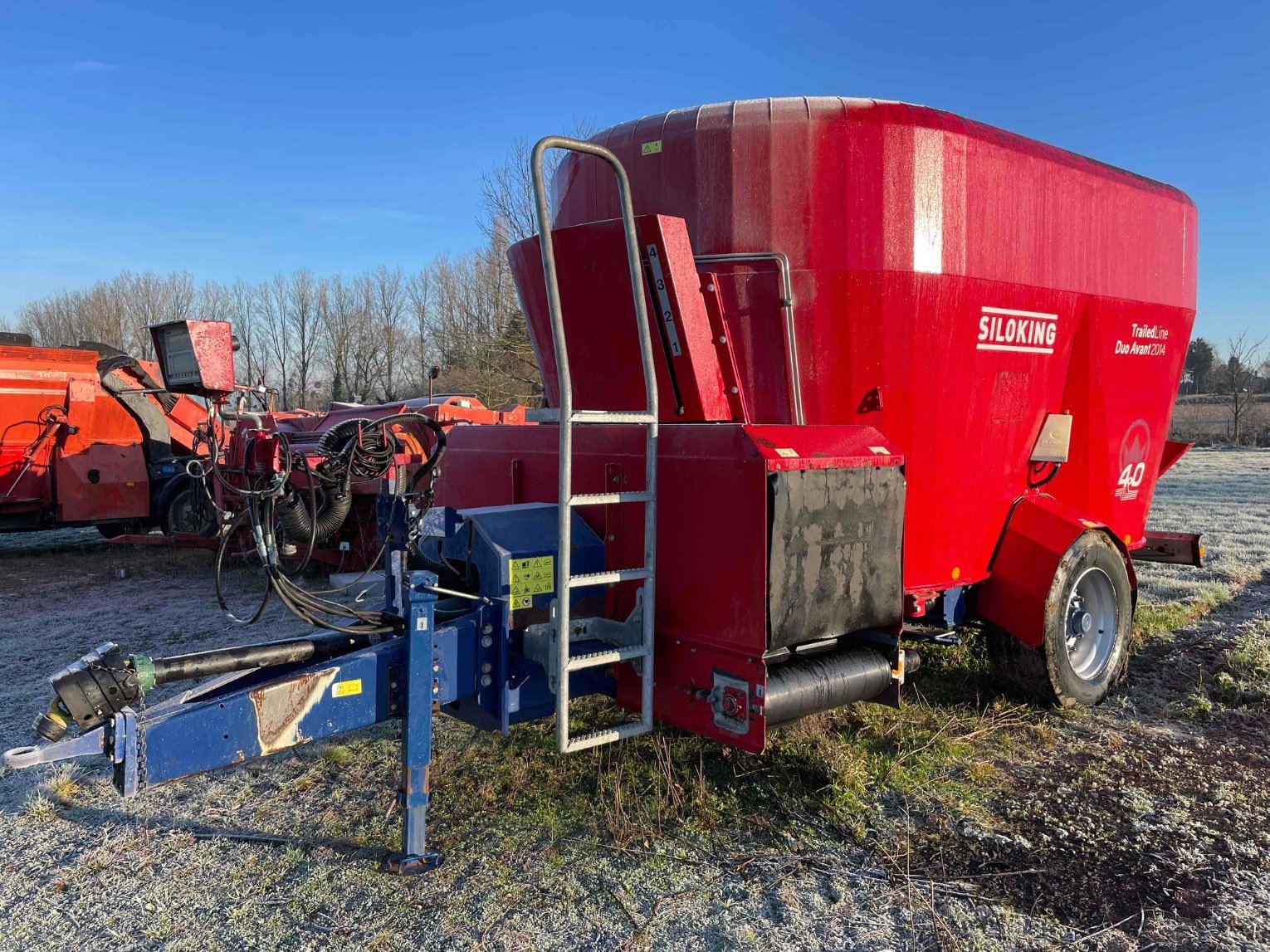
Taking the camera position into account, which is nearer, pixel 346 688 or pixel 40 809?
pixel 346 688

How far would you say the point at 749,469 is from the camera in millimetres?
3068

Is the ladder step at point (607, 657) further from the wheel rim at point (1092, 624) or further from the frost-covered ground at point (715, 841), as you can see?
the wheel rim at point (1092, 624)

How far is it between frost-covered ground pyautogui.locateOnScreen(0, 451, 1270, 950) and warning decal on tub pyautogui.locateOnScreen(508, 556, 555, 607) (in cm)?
96

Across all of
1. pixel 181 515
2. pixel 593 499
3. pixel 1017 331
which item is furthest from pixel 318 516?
pixel 1017 331

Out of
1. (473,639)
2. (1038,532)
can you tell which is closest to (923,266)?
(1038,532)

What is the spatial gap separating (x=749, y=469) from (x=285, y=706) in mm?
1729

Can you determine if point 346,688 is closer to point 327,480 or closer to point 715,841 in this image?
point 715,841

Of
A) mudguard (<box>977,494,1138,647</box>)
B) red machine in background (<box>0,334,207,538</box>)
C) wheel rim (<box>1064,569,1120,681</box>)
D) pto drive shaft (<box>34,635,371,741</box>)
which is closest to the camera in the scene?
pto drive shaft (<box>34,635,371,741</box>)

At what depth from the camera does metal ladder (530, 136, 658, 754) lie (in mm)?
2926

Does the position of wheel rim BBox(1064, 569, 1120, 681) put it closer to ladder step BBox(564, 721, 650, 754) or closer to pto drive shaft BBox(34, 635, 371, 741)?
ladder step BBox(564, 721, 650, 754)

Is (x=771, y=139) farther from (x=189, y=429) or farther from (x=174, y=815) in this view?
(x=189, y=429)

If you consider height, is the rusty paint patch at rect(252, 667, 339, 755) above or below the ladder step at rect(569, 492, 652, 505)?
below

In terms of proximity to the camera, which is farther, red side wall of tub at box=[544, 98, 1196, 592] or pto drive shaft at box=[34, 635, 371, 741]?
red side wall of tub at box=[544, 98, 1196, 592]

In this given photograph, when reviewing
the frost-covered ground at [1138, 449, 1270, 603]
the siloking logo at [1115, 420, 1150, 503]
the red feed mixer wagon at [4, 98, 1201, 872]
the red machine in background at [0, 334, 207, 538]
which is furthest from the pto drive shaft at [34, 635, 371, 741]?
the red machine in background at [0, 334, 207, 538]
